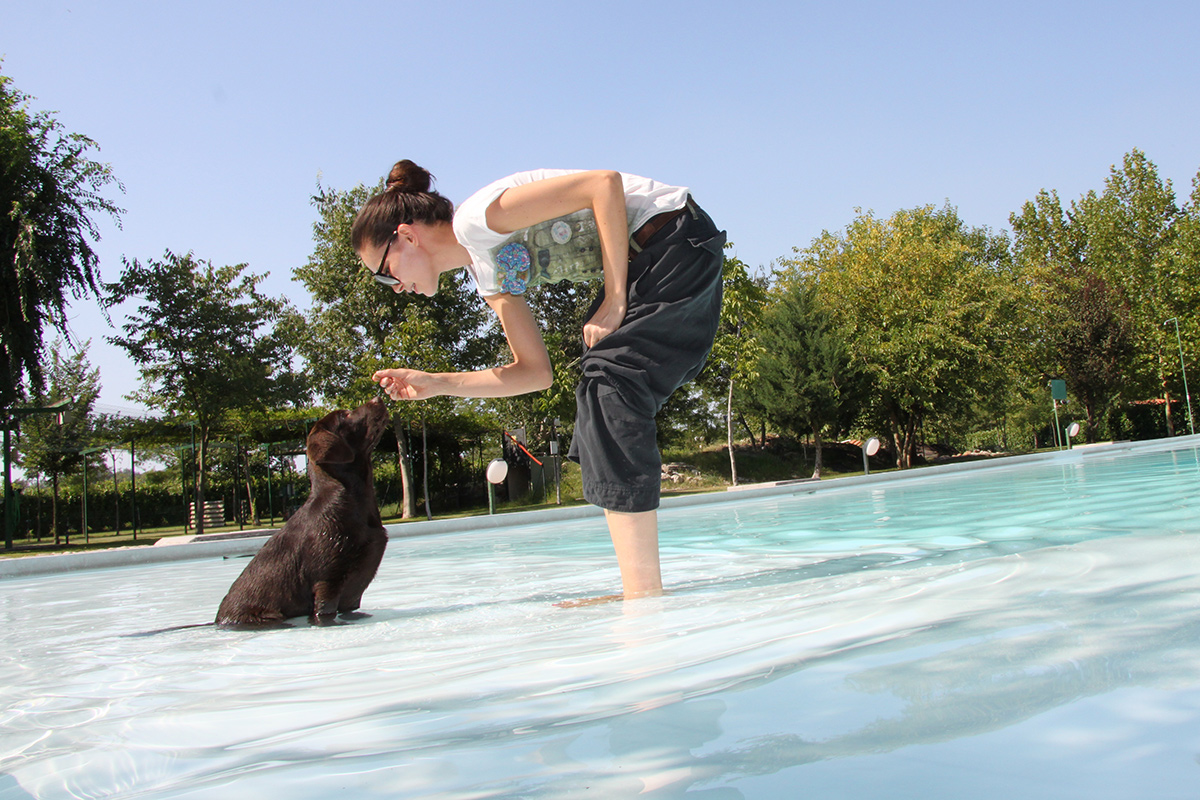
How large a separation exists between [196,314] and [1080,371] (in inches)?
1437

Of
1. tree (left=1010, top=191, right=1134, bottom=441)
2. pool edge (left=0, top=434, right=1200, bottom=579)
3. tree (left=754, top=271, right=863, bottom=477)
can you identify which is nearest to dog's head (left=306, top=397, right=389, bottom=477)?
pool edge (left=0, top=434, right=1200, bottom=579)

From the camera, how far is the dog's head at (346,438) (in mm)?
3252

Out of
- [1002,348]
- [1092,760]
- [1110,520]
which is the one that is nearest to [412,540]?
[1110,520]

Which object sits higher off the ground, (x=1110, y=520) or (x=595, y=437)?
(x=595, y=437)

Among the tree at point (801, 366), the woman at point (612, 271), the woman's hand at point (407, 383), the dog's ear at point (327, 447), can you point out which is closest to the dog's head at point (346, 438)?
the dog's ear at point (327, 447)

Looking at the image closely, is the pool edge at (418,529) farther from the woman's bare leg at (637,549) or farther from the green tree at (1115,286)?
the green tree at (1115,286)

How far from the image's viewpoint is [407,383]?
280 centimetres

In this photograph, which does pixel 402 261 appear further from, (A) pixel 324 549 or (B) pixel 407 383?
(A) pixel 324 549

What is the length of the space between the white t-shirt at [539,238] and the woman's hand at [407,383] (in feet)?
1.29

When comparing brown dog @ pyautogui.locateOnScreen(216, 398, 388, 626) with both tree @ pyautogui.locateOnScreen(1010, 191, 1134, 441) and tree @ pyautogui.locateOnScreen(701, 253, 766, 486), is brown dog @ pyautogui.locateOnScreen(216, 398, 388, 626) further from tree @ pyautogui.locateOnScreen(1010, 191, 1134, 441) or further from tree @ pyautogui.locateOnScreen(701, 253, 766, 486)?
tree @ pyautogui.locateOnScreen(1010, 191, 1134, 441)

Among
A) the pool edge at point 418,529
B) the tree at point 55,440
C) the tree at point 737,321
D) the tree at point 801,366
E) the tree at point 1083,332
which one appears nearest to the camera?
the pool edge at point 418,529

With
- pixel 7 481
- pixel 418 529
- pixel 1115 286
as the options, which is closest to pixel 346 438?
pixel 418 529

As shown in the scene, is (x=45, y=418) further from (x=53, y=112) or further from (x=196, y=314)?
(x=53, y=112)

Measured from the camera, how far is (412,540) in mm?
10484
